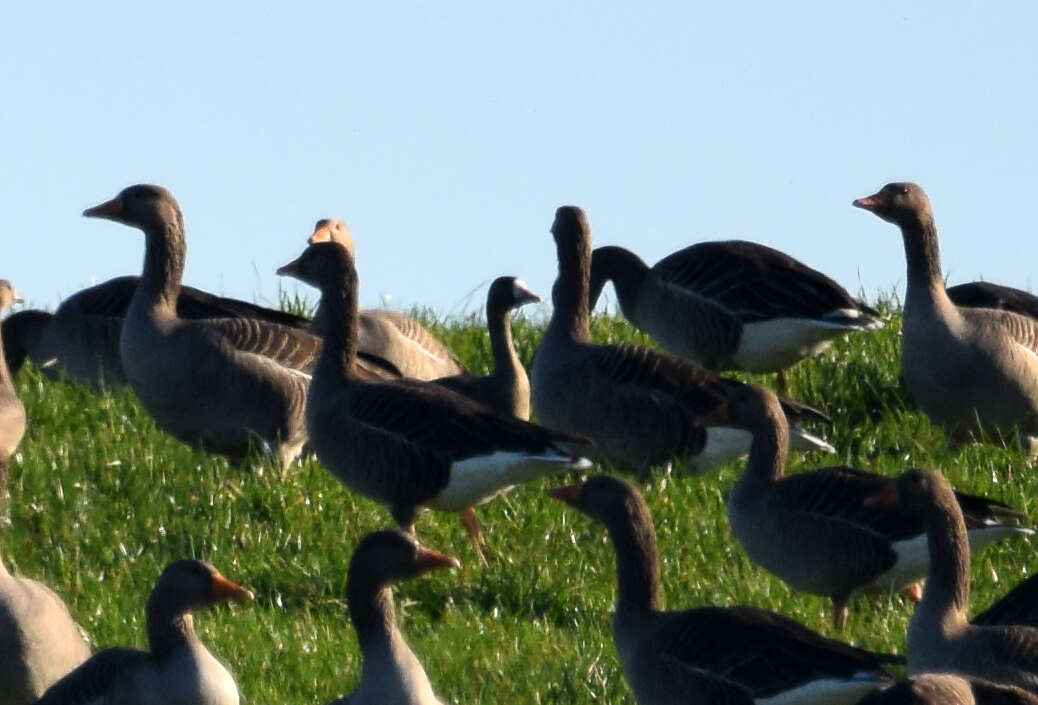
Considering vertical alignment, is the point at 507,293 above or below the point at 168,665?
above

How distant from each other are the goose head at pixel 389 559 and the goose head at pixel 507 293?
4720mm

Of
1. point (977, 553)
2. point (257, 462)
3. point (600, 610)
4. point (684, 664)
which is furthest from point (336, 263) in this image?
point (684, 664)

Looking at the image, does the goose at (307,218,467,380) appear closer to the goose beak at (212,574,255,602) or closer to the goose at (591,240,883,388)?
the goose at (591,240,883,388)

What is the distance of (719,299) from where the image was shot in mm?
14320

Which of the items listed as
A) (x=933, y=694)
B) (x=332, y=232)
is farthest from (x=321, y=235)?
(x=933, y=694)

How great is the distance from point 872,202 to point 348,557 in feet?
13.7

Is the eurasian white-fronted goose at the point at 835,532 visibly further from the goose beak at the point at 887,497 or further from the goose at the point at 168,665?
the goose at the point at 168,665

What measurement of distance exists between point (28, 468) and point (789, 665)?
16.6ft

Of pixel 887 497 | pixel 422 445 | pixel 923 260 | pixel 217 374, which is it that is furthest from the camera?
pixel 923 260

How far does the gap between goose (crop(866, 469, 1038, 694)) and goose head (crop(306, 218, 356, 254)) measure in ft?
23.6

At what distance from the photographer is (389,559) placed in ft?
28.5

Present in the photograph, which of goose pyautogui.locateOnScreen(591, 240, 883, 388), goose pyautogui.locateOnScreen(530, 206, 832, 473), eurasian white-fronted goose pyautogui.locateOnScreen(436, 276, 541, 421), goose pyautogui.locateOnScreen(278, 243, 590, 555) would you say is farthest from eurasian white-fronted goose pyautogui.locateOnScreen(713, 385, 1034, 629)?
goose pyautogui.locateOnScreen(591, 240, 883, 388)

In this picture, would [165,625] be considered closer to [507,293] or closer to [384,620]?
[384,620]

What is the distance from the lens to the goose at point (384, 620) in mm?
8023
